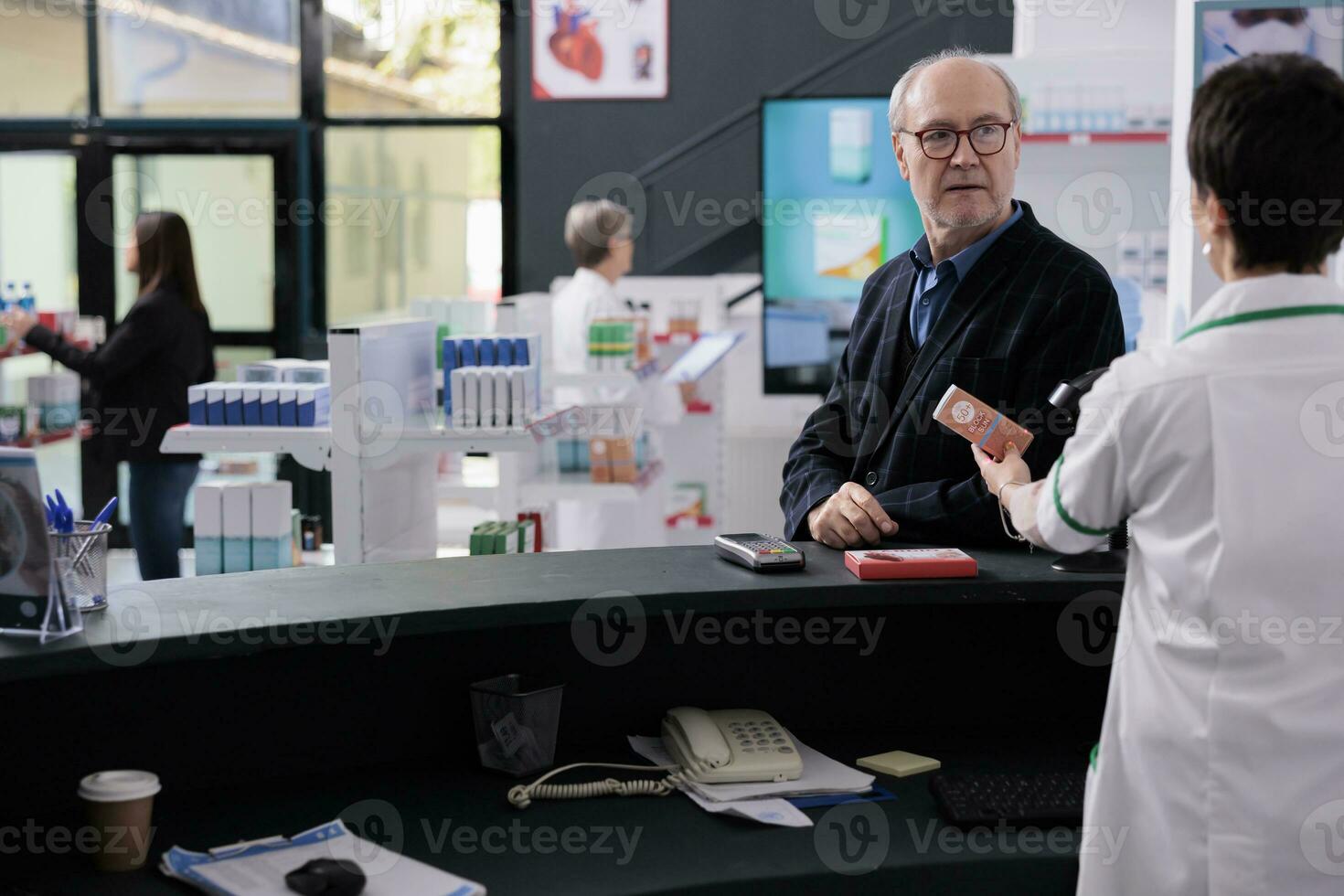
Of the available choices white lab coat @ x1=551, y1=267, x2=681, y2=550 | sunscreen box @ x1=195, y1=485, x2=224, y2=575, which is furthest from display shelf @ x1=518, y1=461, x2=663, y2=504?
sunscreen box @ x1=195, y1=485, x2=224, y2=575

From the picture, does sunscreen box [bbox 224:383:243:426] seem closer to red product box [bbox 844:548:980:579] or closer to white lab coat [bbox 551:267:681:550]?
white lab coat [bbox 551:267:681:550]

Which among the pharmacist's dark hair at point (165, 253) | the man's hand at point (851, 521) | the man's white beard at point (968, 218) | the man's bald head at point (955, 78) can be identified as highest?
the man's bald head at point (955, 78)

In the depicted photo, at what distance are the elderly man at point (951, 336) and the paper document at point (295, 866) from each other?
91 cm

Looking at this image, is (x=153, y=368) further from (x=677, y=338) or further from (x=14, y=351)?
(x=677, y=338)

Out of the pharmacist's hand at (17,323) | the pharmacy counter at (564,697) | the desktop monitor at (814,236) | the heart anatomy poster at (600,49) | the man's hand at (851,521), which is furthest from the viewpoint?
the heart anatomy poster at (600,49)

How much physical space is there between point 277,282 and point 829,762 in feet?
23.2

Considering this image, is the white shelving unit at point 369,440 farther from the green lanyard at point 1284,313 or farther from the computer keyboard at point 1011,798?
the green lanyard at point 1284,313

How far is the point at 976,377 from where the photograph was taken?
2447 millimetres

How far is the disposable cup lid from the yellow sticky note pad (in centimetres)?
101

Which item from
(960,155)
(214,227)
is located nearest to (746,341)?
(214,227)

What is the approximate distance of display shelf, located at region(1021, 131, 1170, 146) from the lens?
656cm

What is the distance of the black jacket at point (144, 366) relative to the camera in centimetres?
559

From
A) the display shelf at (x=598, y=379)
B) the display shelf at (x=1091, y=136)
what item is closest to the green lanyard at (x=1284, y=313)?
the display shelf at (x=598, y=379)

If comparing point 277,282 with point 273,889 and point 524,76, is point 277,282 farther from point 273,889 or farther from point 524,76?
point 273,889
